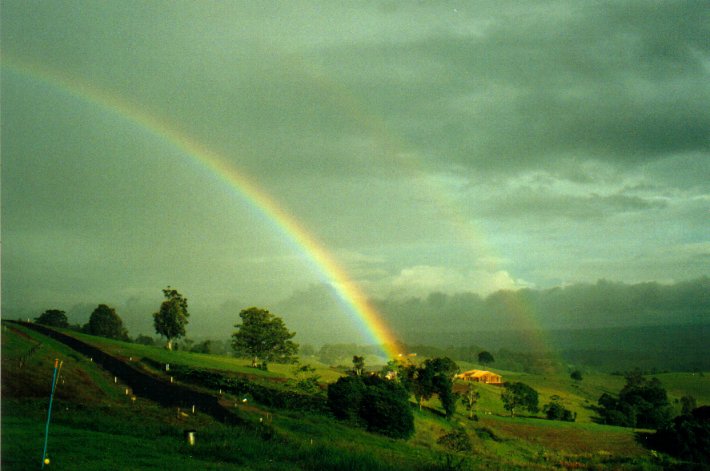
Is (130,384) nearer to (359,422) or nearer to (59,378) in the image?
(59,378)

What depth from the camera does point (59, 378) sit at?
3875 centimetres

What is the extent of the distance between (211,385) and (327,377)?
32.2 meters

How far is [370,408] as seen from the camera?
171 feet

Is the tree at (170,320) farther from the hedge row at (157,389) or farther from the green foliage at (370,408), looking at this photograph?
the green foliage at (370,408)

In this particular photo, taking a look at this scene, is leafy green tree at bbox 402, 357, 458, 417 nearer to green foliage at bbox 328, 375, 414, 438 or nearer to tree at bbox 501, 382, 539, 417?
tree at bbox 501, 382, 539, 417

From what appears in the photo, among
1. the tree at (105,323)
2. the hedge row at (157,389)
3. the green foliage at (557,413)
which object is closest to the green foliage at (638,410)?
the green foliage at (557,413)

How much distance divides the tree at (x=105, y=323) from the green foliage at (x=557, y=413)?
90.2 m

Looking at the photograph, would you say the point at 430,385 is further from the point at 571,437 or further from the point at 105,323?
the point at 105,323

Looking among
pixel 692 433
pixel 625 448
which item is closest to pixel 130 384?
pixel 625 448

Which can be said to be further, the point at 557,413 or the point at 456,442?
the point at 557,413

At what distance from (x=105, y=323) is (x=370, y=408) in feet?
298

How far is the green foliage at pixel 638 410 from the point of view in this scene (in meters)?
98.1

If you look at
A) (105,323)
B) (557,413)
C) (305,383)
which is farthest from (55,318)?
(557,413)

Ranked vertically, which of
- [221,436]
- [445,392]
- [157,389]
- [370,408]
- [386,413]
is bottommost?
[445,392]
